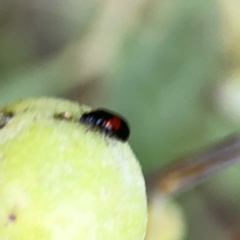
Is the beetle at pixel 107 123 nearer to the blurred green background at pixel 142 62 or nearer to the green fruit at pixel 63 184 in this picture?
the green fruit at pixel 63 184

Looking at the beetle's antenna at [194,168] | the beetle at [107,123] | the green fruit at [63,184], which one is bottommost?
the beetle's antenna at [194,168]

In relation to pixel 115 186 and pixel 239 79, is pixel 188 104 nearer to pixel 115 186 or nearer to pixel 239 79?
pixel 239 79

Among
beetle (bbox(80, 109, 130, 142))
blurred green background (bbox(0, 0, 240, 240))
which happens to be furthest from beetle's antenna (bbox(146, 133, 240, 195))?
beetle (bbox(80, 109, 130, 142))

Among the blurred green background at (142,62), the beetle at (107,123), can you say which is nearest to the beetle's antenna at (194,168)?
the blurred green background at (142,62)

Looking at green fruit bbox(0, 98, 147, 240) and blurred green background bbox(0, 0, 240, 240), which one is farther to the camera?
blurred green background bbox(0, 0, 240, 240)

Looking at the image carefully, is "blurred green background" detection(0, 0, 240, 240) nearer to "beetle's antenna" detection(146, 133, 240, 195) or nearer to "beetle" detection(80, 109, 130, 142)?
"beetle's antenna" detection(146, 133, 240, 195)

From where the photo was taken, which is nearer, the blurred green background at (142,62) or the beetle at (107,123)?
the beetle at (107,123)
